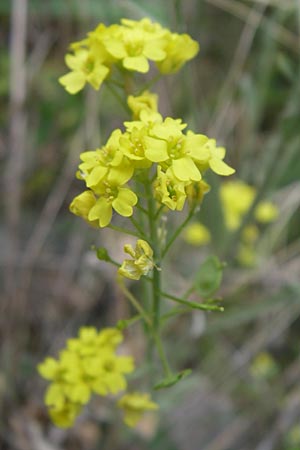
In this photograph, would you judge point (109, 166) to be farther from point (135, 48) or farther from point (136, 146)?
point (135, 48)

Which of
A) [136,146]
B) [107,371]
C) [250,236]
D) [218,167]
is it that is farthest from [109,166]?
[250,236]

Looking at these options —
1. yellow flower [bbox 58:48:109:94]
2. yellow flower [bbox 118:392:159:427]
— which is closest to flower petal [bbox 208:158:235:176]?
yellow flower [bbox 58:48:109:94]

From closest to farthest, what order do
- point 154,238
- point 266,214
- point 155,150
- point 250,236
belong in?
point 155,150
point 154,238
point 266,214
point 250,236

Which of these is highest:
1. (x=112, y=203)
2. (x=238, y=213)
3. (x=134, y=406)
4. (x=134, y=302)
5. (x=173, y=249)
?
(x=112, y=203)

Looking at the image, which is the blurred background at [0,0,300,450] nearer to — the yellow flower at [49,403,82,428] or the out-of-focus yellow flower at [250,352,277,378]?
the out-of-focus yellow flower at [250,352,277,378]

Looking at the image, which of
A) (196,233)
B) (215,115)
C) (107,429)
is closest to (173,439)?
(107,429)

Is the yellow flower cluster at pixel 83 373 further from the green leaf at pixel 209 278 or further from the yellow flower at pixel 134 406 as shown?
the green leaf at pixel 209 278
